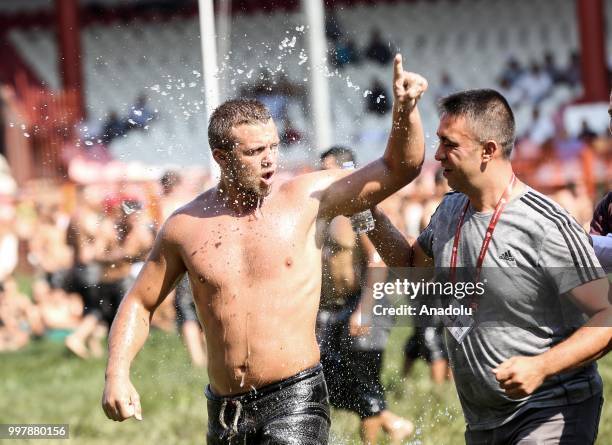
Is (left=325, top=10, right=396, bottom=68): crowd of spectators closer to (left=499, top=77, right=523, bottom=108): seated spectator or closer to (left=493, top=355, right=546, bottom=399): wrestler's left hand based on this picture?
(left=499, top=77, right=523, bottom=108): seated spectator

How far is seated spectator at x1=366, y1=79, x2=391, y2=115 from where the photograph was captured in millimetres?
11580

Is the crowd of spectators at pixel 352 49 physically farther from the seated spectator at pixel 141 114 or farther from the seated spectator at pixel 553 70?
the seated spectator at pixel 553 70

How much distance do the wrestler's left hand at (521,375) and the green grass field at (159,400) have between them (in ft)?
6.27

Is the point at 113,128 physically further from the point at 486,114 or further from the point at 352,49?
the point at 486,114

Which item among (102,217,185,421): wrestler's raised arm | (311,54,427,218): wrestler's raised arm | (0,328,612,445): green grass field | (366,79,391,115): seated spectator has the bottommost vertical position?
(0,328,612,445): green grass field

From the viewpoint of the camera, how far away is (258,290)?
3.78 meters

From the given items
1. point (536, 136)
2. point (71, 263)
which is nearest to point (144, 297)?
point (71, 263)

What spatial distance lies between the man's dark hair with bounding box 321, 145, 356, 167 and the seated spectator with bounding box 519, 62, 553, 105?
37.3 feet

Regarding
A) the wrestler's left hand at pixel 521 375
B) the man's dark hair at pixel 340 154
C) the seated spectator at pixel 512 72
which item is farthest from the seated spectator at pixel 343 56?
the wrestler's left hand at pixel 521 375

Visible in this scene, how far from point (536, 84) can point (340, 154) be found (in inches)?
485

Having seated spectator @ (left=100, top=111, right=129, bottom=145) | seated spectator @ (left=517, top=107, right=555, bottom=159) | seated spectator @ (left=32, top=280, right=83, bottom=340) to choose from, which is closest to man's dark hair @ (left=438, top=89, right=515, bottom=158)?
seated spectator @ (left=32, top=280, right=83, bottom=340)

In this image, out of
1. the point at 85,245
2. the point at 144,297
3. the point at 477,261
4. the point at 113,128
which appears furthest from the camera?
the point at 113,128

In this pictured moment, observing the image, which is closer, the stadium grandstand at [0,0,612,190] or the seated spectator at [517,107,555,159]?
the seated spectator at [517,107,555,159]

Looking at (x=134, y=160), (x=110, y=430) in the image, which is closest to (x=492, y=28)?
(x=134, y=160)
